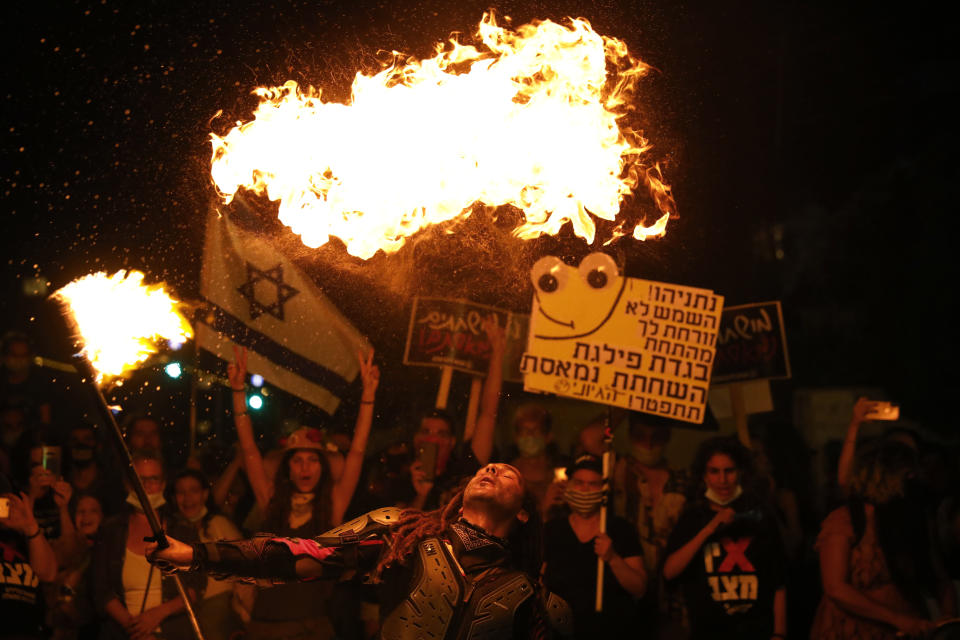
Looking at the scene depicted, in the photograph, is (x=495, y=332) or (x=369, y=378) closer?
(x=369, y=378)

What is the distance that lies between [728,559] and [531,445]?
1.37m

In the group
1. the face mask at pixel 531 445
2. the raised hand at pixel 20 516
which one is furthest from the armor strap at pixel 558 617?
the raised hand at pixel 20 516

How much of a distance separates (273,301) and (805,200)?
2126cm

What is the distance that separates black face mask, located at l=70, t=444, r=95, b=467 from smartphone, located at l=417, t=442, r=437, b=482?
79.5 inches

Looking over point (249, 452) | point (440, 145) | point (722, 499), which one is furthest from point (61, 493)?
point (722, 499)

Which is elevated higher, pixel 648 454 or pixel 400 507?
pixel 648 454

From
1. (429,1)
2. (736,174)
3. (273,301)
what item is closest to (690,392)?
(273,301)

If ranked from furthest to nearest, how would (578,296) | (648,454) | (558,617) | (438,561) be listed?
(648,454)
(578,296)
(558,617)
(438,561)

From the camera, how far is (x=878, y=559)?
18.4 ft

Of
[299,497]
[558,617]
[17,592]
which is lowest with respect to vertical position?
[17,592]

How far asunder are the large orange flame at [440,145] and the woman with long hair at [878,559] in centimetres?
216

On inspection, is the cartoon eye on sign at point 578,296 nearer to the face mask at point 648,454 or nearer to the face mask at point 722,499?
the face mask at point 648,454

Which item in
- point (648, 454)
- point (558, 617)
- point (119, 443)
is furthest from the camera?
point (648, 454)

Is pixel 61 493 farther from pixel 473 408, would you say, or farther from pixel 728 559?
pixel 728 559
